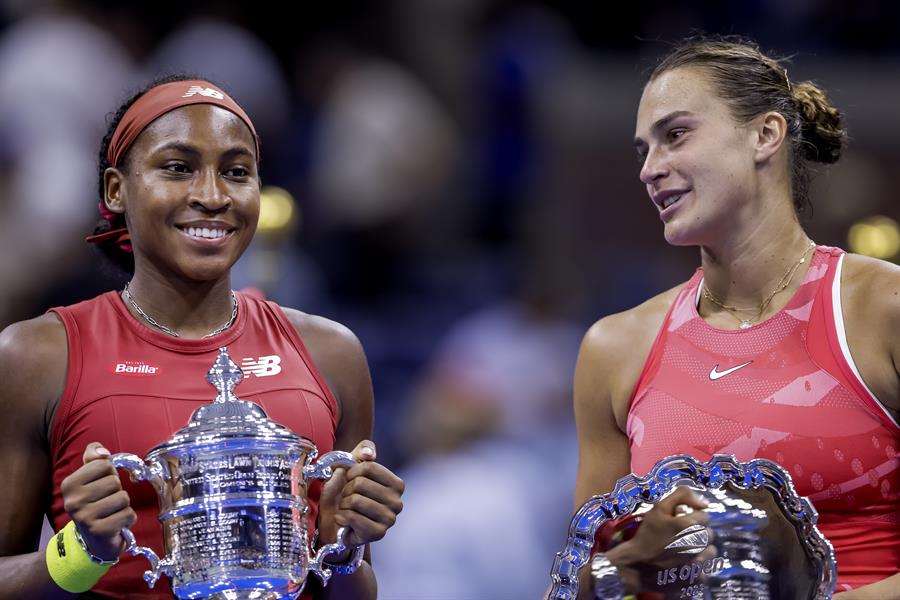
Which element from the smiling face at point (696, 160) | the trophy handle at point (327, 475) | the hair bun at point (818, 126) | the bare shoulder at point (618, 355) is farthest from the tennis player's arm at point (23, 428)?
the hair bun at point (818, 126)

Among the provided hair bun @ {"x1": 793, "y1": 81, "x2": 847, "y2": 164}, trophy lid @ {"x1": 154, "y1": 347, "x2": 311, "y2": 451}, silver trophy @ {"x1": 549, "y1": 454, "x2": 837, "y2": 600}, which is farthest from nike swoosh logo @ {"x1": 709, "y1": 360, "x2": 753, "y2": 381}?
trophy lid @ {"x1": 154, "y1": 347, "x2": 311, "y2": 451}

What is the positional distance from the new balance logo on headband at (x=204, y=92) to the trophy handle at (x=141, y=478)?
0.74 m

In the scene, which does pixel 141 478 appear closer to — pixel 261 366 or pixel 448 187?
pixel 261 366

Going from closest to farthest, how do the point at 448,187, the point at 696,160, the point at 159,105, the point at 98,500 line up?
1. the point at 98,500
2. the point at 159,105
3. the point at 696,160
4. the point at 448,187

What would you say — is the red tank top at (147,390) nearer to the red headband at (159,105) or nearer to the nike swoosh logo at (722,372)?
the red headband at (159,105)

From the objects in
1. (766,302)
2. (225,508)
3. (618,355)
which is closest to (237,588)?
(225,508)

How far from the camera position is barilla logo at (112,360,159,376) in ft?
8.05

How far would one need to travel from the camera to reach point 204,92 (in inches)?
101

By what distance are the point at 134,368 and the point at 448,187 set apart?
4805mm

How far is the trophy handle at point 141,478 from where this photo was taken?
2.09 meters

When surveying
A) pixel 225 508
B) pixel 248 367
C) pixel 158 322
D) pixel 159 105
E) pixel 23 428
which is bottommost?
pixel 225 508

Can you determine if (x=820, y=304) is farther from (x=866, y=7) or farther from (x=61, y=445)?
(x=866, y=7)

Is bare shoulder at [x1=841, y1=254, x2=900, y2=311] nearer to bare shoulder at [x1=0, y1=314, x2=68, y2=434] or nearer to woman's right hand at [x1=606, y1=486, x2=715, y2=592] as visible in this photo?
woman's right hand at [x1=606, y1=486, x2=715, y2=592]

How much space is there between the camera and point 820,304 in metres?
2.69
